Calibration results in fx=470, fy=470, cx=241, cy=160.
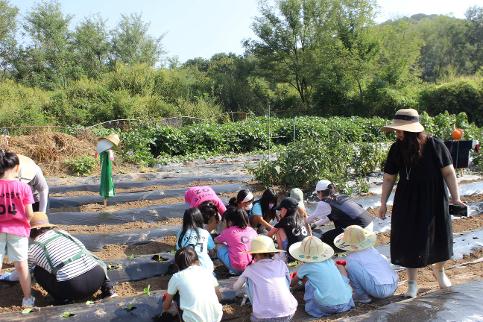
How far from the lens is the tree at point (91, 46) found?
34.6 metres

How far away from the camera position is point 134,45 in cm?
3769

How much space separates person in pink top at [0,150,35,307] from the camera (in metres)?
3.91

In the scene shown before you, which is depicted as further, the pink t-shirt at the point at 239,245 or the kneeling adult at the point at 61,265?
the pink t-shirt at the point at 239,245

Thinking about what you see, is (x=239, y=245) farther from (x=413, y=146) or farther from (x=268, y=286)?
(x=413, y=146)

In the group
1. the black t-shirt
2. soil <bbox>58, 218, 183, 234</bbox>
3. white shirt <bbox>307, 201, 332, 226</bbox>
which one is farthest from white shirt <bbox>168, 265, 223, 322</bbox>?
soil <bbox>58, 218, 183, 234</bbox>

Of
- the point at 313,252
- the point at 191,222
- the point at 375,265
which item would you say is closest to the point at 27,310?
the point at 191,222

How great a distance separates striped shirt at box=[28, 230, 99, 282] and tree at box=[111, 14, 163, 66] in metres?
34.4

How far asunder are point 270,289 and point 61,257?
5.89ft

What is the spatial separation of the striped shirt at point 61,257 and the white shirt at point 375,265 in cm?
231

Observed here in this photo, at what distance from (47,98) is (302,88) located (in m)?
17.5

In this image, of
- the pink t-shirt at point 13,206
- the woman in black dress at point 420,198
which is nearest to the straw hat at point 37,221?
the pink t-shirt at point 13,206

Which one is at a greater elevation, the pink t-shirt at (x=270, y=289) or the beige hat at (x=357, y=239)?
the beige hat at (x=357, y=239)

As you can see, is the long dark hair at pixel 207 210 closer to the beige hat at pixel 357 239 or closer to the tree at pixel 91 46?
the beige hat at pixel 357 239

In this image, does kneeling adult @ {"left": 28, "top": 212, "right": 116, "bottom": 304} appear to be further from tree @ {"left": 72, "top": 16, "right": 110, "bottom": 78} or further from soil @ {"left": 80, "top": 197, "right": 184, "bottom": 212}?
tree @ {"left": 72, "top": 16, "right": 110, "bottom": 78}
